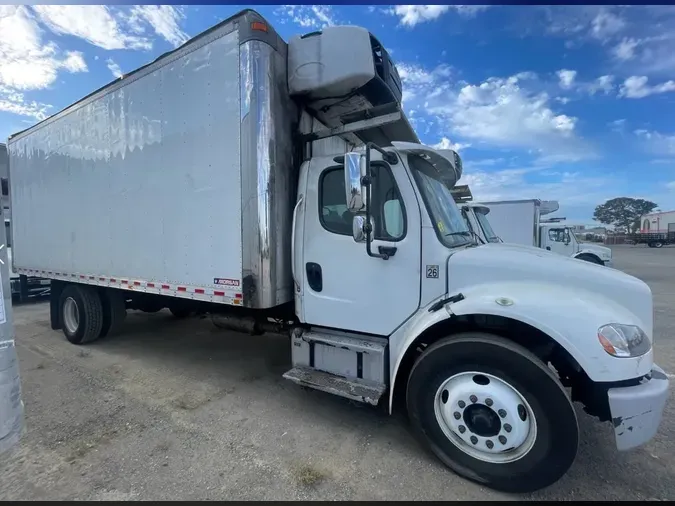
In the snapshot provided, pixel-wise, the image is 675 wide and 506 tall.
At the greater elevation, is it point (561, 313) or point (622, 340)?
point (561, 313)

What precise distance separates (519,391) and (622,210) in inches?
4326

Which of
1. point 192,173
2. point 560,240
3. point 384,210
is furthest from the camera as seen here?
point 560,240

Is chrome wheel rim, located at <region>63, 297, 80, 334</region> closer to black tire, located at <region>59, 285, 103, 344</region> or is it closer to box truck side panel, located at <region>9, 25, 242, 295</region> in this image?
black tire, located at <region>59, 285, 103, 344</region>

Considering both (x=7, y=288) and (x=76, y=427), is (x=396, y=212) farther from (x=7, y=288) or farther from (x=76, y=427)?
(x=76, y=427)

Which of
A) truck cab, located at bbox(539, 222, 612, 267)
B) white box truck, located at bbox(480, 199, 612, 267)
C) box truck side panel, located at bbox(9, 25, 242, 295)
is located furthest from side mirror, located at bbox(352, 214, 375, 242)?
truck cab, located at bbox(539, 222, 612, 267)

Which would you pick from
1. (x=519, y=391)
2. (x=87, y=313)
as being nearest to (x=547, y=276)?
(x=519, y=391)

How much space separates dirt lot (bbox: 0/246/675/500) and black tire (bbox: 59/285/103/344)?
0.79m

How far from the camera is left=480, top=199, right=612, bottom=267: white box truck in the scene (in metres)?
14.5

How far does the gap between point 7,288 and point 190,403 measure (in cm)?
236

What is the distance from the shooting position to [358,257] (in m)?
3.21

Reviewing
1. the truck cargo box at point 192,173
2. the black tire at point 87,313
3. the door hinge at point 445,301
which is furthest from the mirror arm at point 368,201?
the black tire at point 87,313

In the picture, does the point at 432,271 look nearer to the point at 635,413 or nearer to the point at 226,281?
the point at 635,413

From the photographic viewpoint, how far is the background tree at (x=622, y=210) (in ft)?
274

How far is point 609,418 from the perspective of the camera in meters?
2.50
